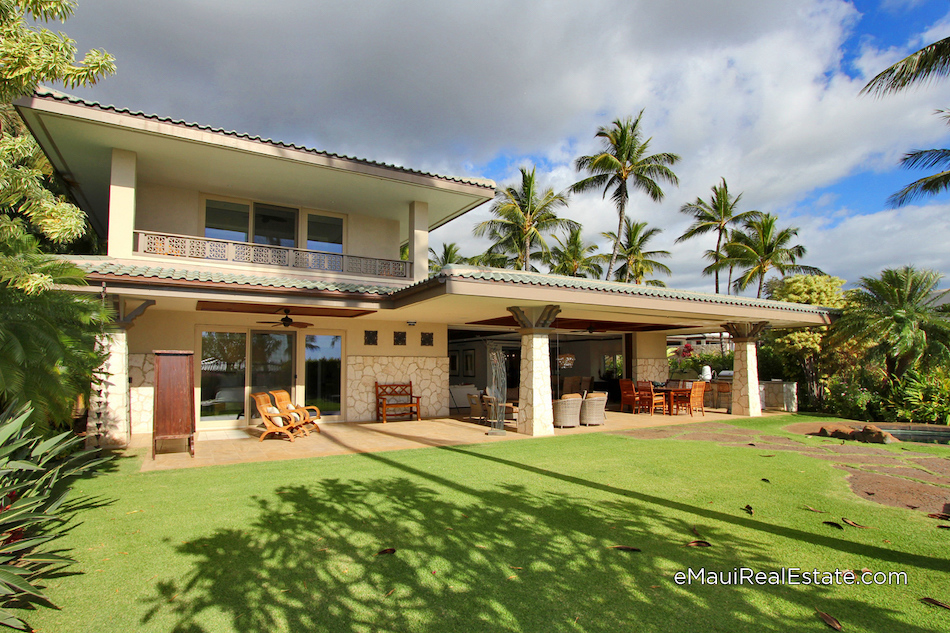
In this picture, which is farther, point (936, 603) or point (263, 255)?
point (263, 255)

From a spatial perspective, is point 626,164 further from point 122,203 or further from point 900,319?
point 122,203

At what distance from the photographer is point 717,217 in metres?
30.5

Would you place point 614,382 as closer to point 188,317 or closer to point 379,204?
point 379,204

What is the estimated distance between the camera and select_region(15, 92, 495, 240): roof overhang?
8891mm

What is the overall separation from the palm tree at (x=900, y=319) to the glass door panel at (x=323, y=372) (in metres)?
14.1

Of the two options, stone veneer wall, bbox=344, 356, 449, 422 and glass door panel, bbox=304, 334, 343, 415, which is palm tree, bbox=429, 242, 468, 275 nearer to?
Result: stone veneer wall, bbox=344, 356, 449, 422

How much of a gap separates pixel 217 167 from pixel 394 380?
6.70 m

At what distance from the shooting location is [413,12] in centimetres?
1109

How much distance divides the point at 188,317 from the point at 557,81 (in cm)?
1148

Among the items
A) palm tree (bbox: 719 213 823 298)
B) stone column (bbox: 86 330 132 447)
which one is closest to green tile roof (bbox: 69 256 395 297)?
stone column (bbox: 86 330 132 447)

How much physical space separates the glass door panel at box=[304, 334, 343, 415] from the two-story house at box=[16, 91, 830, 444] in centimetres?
3

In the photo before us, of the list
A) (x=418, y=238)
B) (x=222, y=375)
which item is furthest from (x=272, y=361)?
(x=418, y=238)

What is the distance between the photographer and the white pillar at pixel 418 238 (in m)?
12.6

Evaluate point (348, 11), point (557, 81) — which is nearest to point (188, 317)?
point (348, 11)
